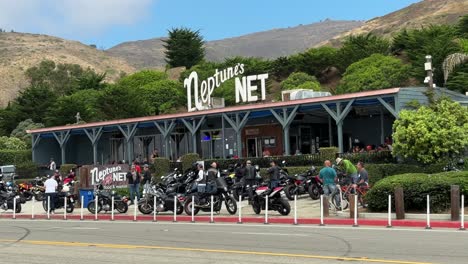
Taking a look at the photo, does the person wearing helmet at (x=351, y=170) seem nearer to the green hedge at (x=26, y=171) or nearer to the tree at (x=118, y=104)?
the green hedge at (x=26, y=171)

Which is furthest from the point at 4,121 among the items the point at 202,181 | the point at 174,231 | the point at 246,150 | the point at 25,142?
the point at 174,231

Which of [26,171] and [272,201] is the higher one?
[26,171]

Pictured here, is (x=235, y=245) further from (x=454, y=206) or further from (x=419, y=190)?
(x=419, y=190)

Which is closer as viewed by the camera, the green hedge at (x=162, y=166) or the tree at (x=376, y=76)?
the green hedge at (x=162, y=166)

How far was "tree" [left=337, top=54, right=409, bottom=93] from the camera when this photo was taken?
220 ft

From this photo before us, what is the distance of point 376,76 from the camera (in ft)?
222

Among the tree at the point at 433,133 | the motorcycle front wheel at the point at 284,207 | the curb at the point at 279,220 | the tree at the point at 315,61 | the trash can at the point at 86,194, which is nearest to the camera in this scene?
the curb at the point at 279,220

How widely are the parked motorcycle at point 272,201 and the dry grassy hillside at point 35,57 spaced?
371 feet

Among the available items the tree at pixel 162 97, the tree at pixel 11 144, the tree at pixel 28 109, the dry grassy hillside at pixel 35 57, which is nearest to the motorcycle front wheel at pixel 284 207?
the tree at pixel 11 144

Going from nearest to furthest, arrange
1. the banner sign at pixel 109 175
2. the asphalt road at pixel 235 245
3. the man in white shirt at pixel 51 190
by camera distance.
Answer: the asphalt road at pixel 235 245
the man in white shirt at pixel 51 190
the banner sign at pixel 109 175

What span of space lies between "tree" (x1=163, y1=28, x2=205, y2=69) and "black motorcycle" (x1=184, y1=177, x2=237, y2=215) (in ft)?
266

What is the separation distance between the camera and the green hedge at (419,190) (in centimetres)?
1867

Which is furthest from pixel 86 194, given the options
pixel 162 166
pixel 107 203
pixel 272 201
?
pixel 272 201

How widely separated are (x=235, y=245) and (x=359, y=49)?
71277 millimetres
